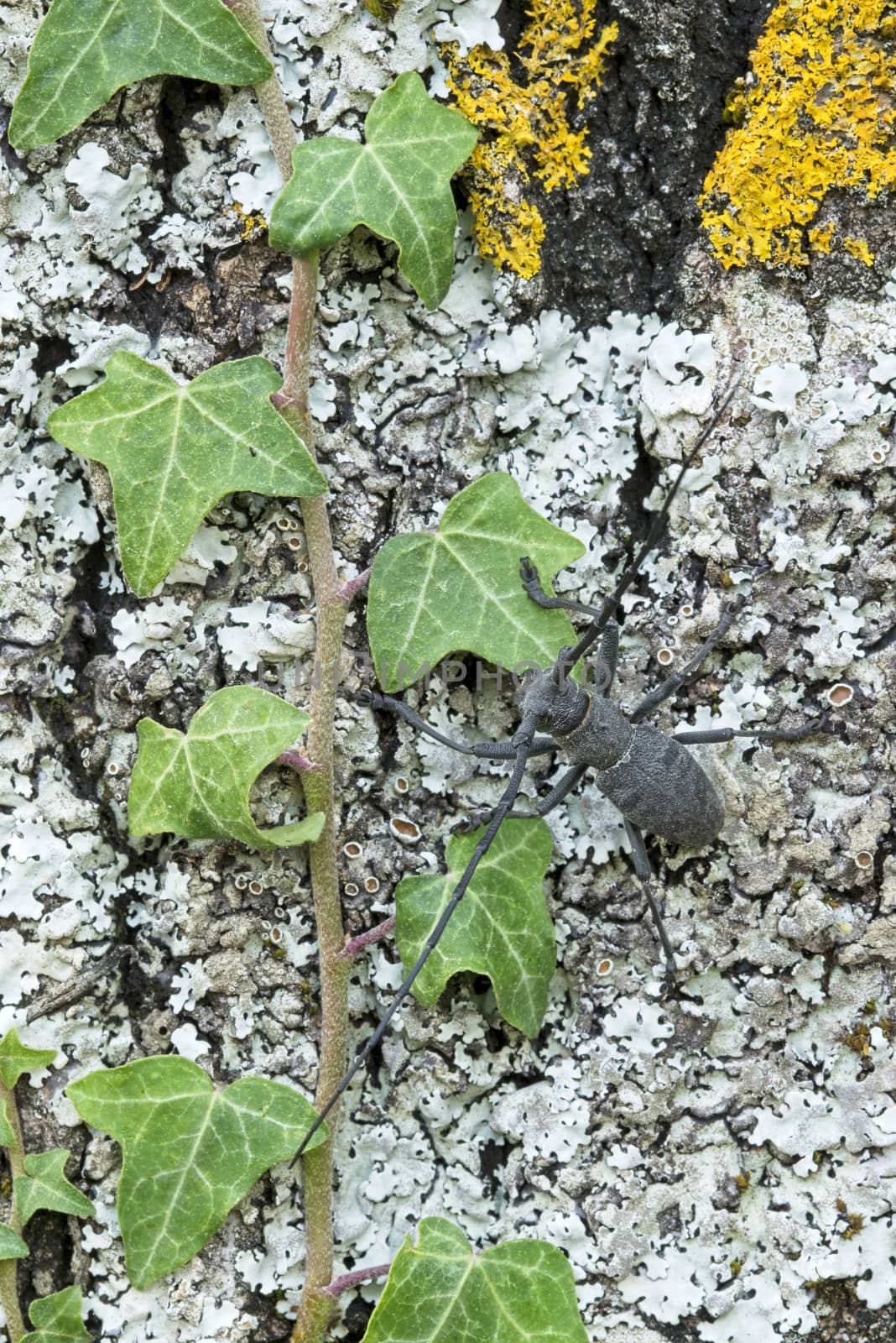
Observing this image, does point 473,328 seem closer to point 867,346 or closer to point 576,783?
point 867,346

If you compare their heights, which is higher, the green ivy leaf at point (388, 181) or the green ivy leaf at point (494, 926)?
the green ivy leaf at point (388, 181)

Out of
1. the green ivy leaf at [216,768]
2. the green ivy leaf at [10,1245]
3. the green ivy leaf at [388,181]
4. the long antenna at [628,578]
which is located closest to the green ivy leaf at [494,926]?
the green ivy leaf at [216,768]

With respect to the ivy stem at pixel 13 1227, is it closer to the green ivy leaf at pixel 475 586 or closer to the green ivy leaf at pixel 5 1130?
the green ivy leaf at pixel 5 1130

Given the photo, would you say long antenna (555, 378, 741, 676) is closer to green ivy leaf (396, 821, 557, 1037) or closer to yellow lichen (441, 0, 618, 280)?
green ivy leaf (396, 821, 557, 1037)

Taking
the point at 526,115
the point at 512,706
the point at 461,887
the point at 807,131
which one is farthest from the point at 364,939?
the point at 807,131

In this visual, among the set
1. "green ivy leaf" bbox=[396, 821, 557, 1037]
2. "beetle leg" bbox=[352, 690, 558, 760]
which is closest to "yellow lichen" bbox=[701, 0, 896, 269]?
"beetle leg" bbox=[352, 690, 558, 760]
